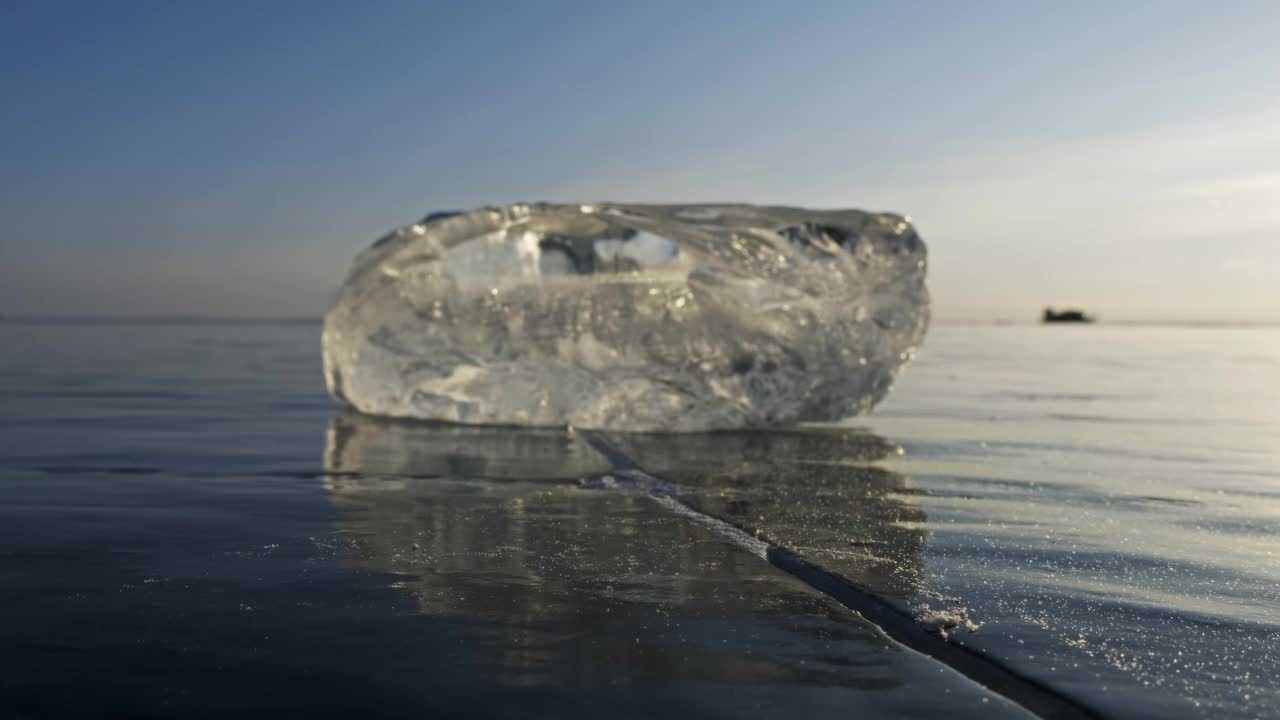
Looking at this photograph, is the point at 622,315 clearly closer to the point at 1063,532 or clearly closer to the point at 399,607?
the point at 1063,532

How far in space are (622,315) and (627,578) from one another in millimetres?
3654

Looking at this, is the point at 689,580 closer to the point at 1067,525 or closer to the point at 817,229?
the point at 1067,525

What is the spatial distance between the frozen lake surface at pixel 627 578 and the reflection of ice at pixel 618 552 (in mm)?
11

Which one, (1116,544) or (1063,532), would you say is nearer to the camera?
(1116,544)

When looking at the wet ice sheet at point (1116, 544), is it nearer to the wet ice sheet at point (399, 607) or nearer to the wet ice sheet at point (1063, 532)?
the wet ice sheet at point (1063, 532)

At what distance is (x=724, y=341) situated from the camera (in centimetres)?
571

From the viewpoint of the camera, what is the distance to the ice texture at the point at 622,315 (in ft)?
18.6

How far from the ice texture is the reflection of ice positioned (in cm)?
121

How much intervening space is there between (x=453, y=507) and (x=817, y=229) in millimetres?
3581

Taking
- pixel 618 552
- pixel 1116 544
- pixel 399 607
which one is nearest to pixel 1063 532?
pixel 1116 544

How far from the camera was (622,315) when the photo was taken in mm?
5699

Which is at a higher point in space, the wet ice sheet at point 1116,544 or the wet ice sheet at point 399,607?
the wet ice sheet at point 1116,544

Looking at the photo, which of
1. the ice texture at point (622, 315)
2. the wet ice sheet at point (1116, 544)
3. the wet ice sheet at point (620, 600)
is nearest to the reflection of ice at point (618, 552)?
the wet ice sheet at point (620, 600)

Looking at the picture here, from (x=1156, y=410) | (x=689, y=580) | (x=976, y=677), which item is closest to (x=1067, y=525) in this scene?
(x=689, y=580)
